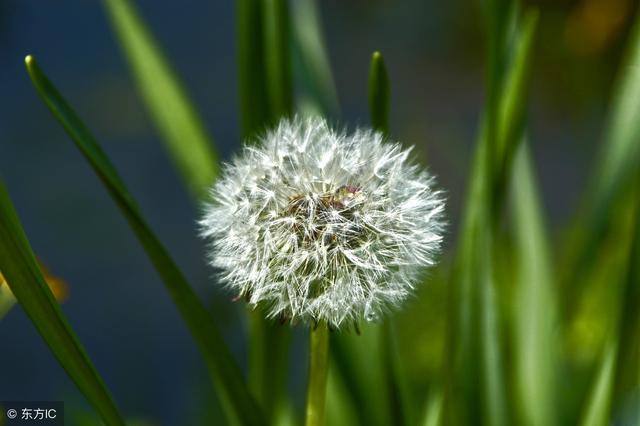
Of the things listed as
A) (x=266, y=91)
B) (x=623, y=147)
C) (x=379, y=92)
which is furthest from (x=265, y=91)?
(x=623, y=147)

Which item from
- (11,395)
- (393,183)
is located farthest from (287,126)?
(11,395)

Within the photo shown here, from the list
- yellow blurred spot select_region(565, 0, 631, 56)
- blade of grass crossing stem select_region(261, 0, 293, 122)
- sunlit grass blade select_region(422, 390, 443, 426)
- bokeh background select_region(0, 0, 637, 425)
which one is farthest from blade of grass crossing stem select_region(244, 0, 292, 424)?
yellow blurred spot select_region(565, 0, 631, 56)

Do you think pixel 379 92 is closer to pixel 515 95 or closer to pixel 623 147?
pixel 515 95

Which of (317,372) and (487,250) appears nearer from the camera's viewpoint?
(317,372)

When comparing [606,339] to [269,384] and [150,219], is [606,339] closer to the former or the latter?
[269,384]

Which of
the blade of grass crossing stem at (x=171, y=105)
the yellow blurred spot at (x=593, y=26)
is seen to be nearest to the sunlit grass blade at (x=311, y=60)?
the blade of grass crossing stem at (x=171, y=105)
